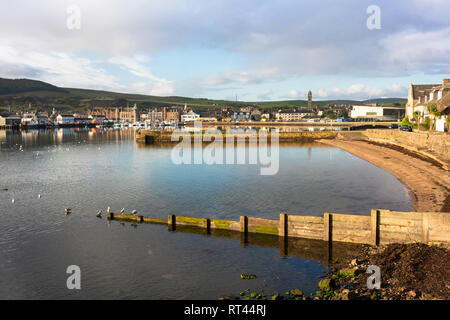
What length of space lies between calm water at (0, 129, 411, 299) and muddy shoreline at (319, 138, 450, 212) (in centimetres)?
181

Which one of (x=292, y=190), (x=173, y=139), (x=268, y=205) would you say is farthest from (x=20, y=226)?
(x=173, y=139)

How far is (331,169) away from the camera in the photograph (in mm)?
63812

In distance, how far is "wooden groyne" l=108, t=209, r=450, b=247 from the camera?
22969 millimetres

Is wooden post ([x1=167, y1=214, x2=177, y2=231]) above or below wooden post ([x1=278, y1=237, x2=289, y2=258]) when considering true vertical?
above

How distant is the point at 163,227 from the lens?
31.3m

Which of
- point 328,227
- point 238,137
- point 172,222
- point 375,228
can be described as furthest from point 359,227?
point 238,137

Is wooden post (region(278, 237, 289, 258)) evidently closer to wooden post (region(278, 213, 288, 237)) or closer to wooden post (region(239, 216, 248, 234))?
wooden post (region(278, 213, 288, 237))

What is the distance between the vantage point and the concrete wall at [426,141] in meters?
52.6

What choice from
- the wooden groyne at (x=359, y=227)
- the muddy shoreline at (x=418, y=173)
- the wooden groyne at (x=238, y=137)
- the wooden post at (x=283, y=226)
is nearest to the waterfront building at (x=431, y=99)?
the muddy shoreline at (x=418, y=173)

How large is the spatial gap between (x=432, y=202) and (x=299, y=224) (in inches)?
619

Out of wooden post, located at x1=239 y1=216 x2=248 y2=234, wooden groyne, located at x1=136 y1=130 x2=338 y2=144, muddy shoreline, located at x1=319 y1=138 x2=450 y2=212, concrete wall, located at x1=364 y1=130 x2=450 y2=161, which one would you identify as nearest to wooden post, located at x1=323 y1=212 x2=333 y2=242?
wooden post, located at x1=239 y1=216 x2=248 y2=234

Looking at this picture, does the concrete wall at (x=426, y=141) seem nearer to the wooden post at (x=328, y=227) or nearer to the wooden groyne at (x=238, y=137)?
the wooden post at (x=328, y=227)

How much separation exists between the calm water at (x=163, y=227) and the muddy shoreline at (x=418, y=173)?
1.81 m
